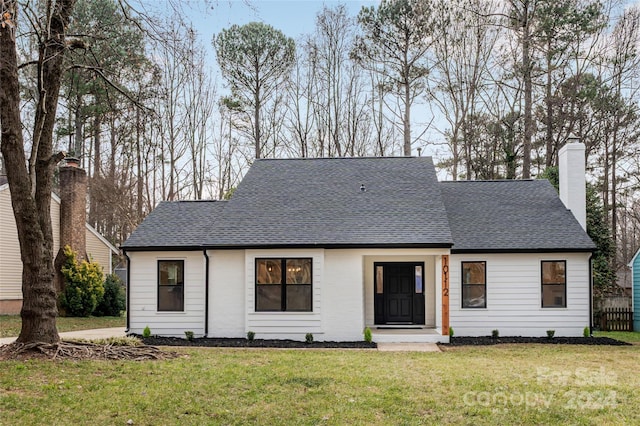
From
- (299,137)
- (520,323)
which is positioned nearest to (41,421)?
(520,323)

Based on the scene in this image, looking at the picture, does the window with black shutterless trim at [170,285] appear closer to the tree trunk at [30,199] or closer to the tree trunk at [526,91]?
the tree trunk at [30,199]

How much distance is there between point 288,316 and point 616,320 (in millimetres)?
11860

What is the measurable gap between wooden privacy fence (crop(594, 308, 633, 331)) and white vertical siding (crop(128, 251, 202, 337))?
13.4 meters

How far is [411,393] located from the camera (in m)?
8.26

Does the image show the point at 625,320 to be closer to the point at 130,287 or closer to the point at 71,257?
the point at 130,287

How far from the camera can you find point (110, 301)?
24.0m

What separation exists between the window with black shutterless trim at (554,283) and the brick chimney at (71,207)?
17821 millimetres

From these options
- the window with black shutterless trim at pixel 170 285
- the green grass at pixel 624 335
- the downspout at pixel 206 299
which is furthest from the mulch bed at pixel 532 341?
the window with black shutterless trim at pixel 170 285

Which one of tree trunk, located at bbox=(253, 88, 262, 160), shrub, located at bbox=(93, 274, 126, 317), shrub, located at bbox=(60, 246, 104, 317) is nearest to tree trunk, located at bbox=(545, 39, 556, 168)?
tree trunk, located at bbox=(253, 88, 262, 160)

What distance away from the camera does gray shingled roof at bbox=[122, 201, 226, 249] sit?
16.0 m

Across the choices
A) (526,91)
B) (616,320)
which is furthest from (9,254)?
(526,91)

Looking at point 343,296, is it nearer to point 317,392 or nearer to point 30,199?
point 317,392

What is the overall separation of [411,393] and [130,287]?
10167 mm

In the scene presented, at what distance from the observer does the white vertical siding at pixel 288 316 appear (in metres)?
15.1
